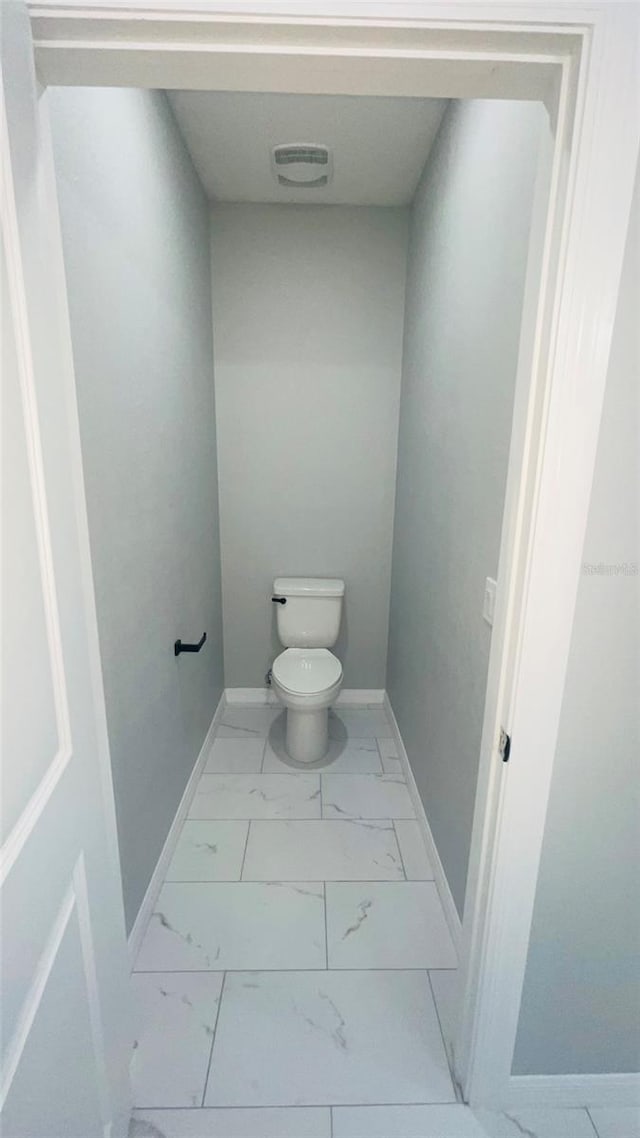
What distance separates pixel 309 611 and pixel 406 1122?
179 cm

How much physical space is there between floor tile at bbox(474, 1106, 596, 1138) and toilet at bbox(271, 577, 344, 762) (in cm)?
129

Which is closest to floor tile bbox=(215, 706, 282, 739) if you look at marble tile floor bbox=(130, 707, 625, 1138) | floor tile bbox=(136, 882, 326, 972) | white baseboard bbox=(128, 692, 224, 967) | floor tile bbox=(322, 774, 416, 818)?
white baseboard bbox=(128, 692, 224, 967)

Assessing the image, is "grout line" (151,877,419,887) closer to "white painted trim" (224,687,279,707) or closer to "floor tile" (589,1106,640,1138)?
"floor tile" (589,1106,640,1138)

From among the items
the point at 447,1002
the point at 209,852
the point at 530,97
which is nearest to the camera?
the point at 530,97

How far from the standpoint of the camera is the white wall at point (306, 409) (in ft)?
7.67

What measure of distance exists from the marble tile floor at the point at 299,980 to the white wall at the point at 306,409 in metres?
0.99

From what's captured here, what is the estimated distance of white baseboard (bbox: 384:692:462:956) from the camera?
151 centimetres

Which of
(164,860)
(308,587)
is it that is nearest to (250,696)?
(308,587)

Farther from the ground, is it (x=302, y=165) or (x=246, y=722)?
(x=302, y=165)

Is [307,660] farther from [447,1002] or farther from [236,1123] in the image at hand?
[236,1123]

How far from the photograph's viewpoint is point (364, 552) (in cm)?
269

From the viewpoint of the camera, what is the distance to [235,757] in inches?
94.7

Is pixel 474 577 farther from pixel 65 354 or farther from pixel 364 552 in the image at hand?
pixel 364 552

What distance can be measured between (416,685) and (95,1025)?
1468 millimetres
